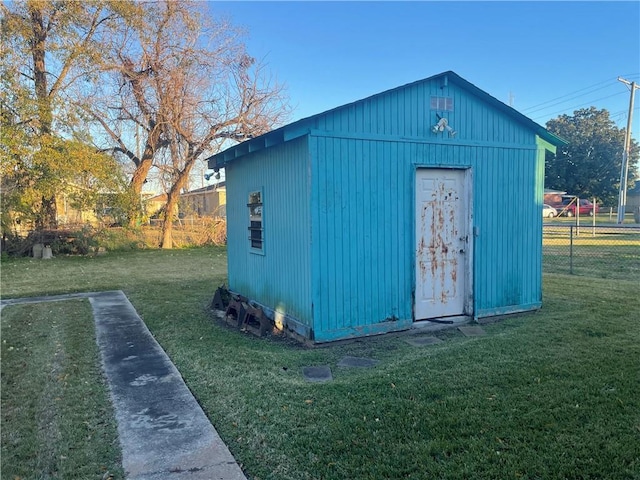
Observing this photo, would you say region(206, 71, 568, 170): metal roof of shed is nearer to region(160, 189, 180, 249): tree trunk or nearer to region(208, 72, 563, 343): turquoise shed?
region(208, 72, 563, 343): turquoise shed

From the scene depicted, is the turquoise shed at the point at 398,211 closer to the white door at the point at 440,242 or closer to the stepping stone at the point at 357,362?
the white door at the point at 440,242

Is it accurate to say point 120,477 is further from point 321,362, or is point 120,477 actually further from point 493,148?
point 493,148

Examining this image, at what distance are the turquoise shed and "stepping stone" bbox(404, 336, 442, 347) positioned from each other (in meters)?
0.33

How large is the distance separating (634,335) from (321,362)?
3.48 m

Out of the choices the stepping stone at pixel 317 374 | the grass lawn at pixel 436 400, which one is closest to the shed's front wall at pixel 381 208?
the grass lawn at pixel 436 400

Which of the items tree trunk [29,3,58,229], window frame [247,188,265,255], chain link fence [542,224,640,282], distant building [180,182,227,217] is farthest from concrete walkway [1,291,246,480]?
tree trunk [29,3,58,229]

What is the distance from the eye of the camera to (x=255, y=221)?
22.6 ft

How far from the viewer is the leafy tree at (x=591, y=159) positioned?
40.3 meters

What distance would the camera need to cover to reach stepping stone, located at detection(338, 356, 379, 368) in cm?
451

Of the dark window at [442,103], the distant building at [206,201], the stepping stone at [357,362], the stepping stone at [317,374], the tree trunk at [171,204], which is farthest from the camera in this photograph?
the distant building at [206,201]

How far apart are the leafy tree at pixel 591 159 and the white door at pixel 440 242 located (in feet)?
→ 127

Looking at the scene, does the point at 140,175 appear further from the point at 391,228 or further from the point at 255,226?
the point at 391,228

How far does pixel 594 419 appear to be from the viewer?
3.08 metres

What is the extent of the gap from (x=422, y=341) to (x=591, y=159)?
1690 inches
